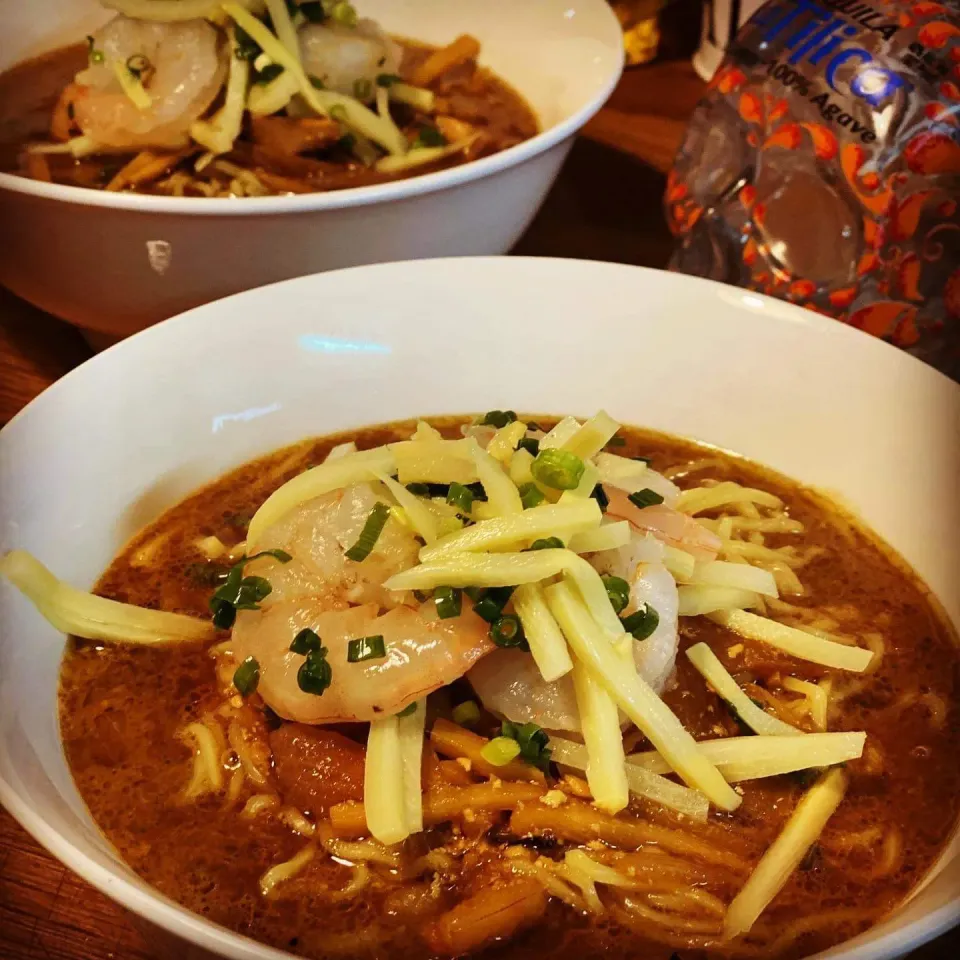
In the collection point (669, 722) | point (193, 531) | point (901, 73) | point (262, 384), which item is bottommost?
point (193, 531)

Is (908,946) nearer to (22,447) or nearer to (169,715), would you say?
(169,715)

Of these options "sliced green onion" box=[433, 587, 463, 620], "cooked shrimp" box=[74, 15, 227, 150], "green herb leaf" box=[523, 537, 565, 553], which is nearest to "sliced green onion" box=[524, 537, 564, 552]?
"green herb leaf" box=[523, 537, 565, 553]

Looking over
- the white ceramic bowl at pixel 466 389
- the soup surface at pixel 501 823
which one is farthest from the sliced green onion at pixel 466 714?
the white ceramic bowl at pixel 466 389

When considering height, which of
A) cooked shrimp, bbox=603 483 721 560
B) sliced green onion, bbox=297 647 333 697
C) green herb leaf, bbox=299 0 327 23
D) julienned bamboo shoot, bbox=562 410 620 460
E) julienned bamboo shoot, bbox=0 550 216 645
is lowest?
julienned bamboo shoot, bbox=0 550 216 645

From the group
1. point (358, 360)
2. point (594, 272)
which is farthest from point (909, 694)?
point (358, 360)

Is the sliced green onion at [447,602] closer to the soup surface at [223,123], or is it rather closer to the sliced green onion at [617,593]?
the sliced green onion at [617,593]

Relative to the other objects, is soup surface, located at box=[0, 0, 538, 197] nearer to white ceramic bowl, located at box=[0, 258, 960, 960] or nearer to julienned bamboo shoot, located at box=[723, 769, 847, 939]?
white ceramic bowl, located at box=[0, 258, 960, 960]
